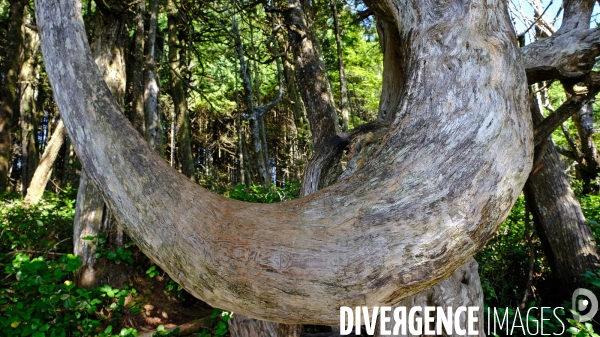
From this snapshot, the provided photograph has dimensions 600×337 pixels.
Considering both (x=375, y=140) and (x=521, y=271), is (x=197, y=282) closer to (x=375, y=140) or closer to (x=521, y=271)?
(x=375, y=140)

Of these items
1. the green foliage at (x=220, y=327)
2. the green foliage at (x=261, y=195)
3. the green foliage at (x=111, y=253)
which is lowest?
the green foliage at (x=220, y=327)

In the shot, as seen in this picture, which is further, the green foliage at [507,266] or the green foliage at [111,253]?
the green foliage at [111,253]

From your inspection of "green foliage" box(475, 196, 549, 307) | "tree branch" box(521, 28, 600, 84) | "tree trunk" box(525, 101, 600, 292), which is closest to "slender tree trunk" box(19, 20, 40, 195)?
"green foliage" box(475, 196, 549, 307)

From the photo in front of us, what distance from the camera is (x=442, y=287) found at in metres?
2.78

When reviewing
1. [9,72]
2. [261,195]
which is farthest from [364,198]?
[9,72]

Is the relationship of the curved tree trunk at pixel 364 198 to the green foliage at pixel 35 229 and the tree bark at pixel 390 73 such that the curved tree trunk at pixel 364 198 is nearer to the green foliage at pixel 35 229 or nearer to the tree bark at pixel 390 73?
the tree bark at pixel 390 73

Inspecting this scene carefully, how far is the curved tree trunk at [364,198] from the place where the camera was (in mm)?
1593

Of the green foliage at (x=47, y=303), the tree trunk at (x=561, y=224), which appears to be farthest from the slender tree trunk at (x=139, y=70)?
the tree trunk at (x=561, y=224)

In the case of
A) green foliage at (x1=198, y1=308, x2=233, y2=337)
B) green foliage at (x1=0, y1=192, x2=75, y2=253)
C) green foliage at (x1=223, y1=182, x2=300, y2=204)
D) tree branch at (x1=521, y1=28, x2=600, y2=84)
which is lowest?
green foliage at (x1=198, y1=308, x2=233, y2=337)

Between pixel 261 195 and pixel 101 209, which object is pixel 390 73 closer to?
pixel 101 209

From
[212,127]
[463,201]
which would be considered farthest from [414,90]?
[212,127]

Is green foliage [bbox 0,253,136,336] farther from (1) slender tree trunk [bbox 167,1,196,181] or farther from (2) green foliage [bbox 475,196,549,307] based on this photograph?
(1) slender tree trunk [bbox 167,1,196,181]

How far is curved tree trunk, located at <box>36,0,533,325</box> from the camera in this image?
159cm

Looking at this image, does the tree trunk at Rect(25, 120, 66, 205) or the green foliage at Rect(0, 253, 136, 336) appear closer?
the green foliage at Rect(0, 253, 136, 336)
